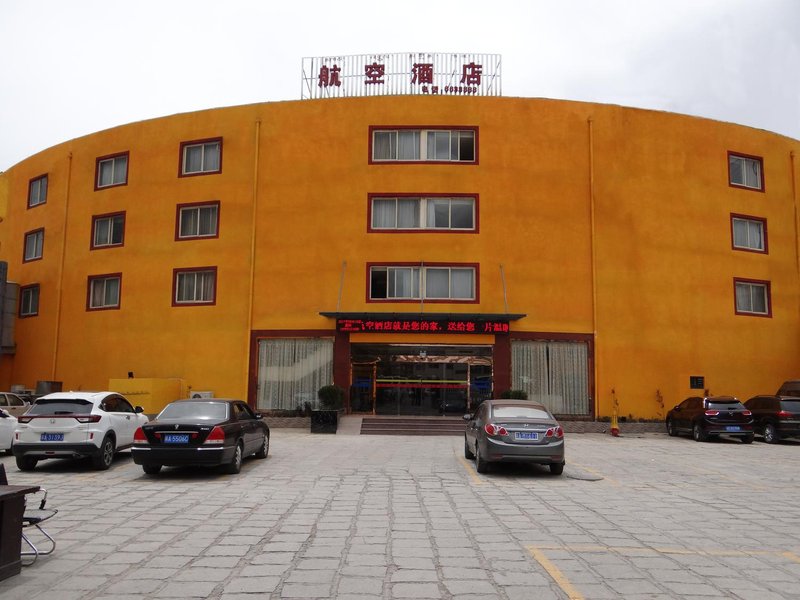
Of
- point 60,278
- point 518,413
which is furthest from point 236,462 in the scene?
point 60,278

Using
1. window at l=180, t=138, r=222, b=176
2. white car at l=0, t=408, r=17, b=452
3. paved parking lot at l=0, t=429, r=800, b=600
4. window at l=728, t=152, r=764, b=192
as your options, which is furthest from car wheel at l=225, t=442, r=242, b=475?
window at l=728, t=152, r=764, b=192

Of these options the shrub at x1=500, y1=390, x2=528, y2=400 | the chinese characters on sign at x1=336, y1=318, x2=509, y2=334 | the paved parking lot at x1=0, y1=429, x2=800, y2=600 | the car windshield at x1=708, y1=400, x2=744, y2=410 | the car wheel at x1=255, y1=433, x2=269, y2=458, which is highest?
the chinese characters on sign at x1=336, y1=318, x2=509, y2=334

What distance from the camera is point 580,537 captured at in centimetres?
823

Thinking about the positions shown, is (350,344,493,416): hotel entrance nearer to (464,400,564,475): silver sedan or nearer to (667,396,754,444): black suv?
(667,396,754,444): black suv

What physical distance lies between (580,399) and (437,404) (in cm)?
557

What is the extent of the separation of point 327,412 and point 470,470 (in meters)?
11.1

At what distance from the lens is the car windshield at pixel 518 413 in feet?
46.7

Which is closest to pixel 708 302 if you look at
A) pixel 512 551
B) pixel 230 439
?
pixel 230 439

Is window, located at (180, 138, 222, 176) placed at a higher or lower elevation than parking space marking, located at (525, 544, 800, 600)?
higher

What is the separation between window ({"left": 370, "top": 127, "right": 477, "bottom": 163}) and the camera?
28844mm

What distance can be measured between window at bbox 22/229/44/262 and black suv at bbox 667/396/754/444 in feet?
99.2

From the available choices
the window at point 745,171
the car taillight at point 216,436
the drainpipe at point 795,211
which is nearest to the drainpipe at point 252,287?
the car taillight at point 216,436

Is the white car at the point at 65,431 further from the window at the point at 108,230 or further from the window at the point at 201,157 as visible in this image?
the window at the point at 108,230

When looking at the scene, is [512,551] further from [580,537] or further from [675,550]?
[675,550]
